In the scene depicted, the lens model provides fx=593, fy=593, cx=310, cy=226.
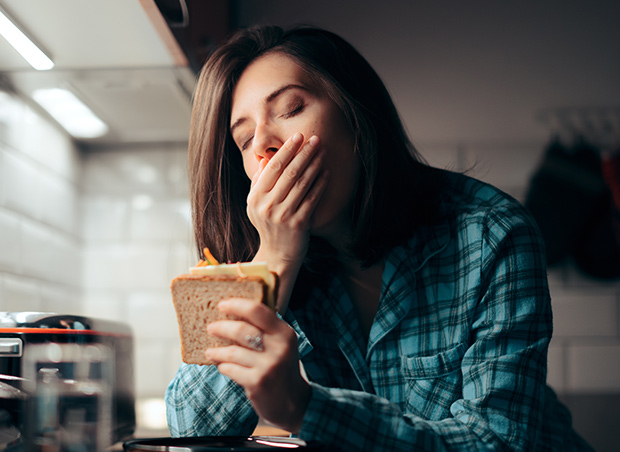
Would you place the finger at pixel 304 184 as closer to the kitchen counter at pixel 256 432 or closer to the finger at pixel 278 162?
the finger at pixel 278 162

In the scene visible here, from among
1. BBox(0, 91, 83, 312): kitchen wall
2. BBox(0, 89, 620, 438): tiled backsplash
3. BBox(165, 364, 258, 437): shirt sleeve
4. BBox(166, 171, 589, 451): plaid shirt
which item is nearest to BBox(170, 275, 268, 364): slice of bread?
BBox(166, 171, 589, 451): plaid shirt

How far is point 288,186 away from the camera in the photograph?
882 mm

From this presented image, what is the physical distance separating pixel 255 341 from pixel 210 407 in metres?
0.39

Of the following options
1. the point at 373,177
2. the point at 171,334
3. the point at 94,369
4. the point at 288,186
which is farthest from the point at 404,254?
the point at 171,334

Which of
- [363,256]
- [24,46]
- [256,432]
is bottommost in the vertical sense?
[256,432]

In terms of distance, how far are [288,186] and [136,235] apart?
1.18 meters

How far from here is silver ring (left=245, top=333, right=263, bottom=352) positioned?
582 millimetres

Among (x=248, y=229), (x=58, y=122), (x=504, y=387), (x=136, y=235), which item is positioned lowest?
(x=504, y=387)

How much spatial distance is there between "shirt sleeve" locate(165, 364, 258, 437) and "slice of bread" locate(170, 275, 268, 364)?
24 centimetres

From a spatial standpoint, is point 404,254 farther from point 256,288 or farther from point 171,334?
point 171,334

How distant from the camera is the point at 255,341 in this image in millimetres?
583

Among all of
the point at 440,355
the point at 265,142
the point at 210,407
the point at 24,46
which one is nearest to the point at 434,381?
the point at 440,355

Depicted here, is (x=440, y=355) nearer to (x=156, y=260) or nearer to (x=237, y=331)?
(x=237, y=331)

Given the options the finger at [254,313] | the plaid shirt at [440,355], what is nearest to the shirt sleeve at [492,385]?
the plaid shirt at [440,355]
